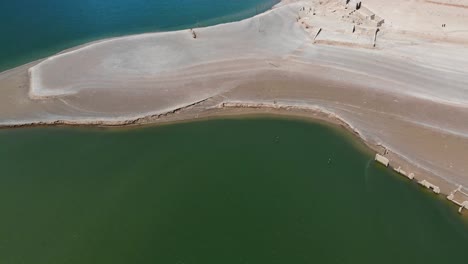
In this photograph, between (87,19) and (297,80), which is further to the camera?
(87,19)

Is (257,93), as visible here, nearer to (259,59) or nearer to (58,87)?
(259,59)

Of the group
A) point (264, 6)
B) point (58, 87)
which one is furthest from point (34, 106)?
point (264, 6)

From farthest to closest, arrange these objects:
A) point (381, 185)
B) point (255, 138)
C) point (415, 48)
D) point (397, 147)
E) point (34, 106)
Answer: point (415, 48), point (34, 106), point (255, 138), point (397, 147), point (381, 185)

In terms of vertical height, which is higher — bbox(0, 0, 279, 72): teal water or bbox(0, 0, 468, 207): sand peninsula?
bbox(0, 0, 279, 72): teal water

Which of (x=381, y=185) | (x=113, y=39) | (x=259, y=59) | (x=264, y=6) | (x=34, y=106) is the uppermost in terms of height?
(x=264, y=6)

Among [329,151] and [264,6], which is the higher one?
[264,6]
